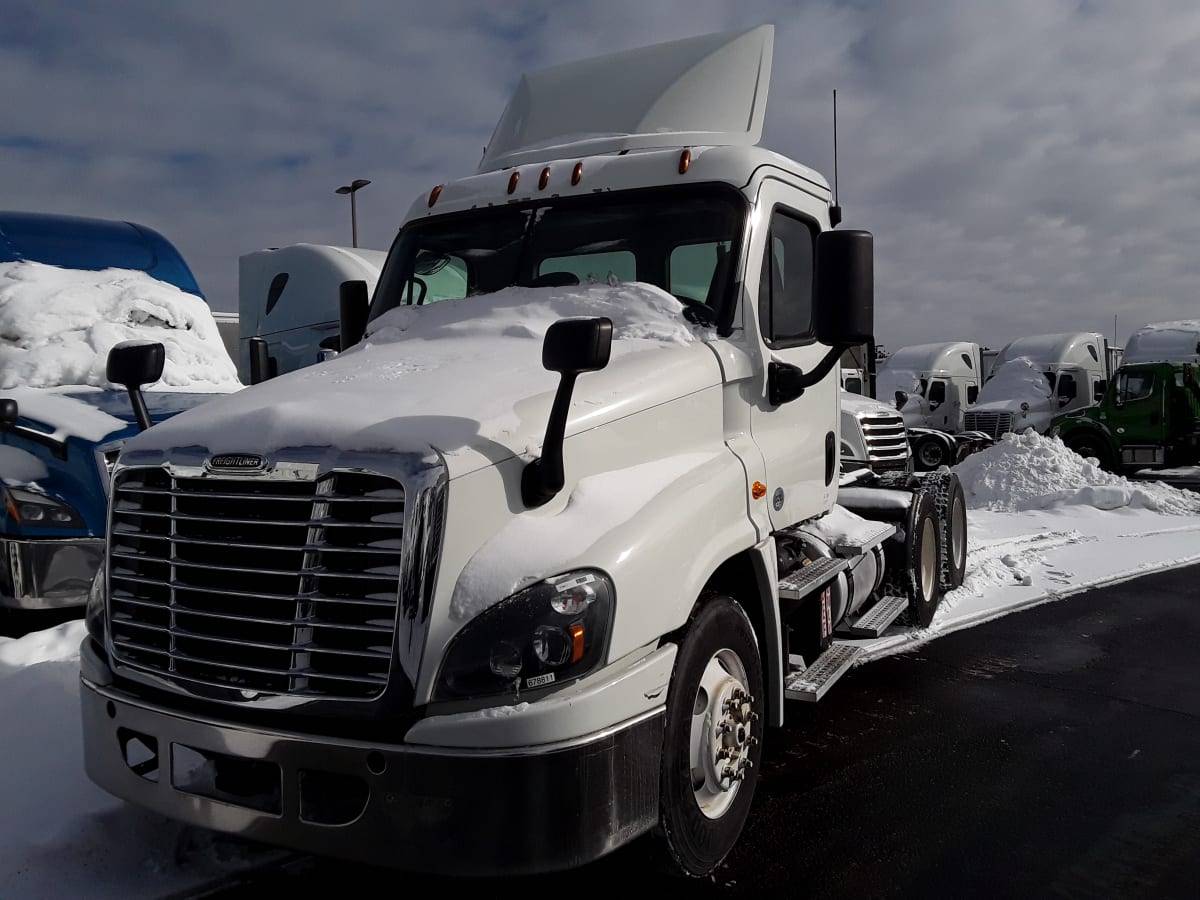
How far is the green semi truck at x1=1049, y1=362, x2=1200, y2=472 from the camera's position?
66.6ft

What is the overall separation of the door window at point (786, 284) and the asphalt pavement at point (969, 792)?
204 centimetres

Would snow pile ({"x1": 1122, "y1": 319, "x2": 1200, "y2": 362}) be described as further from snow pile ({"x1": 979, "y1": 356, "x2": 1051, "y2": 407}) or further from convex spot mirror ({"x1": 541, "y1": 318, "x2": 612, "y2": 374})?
convex spot mirror ({"x1": 541, "y1": 318, "x2": 612, "y2": 374})

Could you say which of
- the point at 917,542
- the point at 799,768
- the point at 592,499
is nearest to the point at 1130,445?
the point at 917,542

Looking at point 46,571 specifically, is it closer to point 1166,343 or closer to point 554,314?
point 554,314

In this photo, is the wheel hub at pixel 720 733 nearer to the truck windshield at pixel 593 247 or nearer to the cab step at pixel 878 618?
the truck windshield at pixel 593 247

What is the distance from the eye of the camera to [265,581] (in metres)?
2.86

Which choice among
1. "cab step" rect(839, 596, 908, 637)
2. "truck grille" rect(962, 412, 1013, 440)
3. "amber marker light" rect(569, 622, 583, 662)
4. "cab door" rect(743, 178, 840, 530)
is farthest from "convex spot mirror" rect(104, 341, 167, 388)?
"truck grille" rect(962, 412, 1013, 440)

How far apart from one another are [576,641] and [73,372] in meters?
5.71

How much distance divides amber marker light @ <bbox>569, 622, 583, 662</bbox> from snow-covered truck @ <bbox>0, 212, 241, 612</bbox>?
3265 mm

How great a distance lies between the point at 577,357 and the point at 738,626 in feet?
4.16

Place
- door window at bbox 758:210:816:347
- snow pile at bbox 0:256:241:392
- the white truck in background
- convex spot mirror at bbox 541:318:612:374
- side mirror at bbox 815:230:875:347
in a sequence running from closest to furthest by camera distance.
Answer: convex spot mirror at bbox 541:318:612:374 → side mirror at bbox 815:230:875:347 → door window at bbox 758:210:816:347 → snow pile at bbox 0:256:241:392 → the white truck in background

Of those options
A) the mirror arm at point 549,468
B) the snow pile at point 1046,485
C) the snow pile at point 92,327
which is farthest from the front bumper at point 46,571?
the snow pile at point 1046,485

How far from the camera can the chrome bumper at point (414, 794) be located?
8.36ft

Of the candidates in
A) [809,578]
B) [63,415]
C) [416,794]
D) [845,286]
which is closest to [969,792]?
[809,578]
